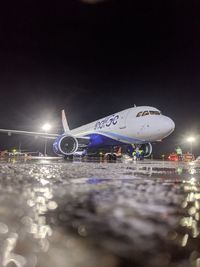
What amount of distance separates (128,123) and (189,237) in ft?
52.1

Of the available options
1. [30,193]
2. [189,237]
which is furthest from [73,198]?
[189,237]

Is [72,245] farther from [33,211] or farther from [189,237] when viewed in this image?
[33,211]

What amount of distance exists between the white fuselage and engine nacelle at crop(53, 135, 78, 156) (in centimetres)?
293

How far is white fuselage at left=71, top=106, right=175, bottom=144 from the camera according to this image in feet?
52.5

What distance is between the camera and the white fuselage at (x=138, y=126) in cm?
1600

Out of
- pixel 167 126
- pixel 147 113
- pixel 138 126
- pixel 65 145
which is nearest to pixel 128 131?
pixel 138 126

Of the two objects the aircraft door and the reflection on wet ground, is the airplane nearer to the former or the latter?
the aircraft door

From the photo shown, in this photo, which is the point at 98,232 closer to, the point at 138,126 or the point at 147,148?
the point at 138,126

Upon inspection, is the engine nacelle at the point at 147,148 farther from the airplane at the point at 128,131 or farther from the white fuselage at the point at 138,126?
the white fuselage at the point at 138,126

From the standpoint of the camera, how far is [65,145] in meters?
16.9

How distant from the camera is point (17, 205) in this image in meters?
2.25

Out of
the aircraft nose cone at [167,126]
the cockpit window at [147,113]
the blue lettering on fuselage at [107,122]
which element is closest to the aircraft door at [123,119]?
the blue lettering on fuselage at [107,122]

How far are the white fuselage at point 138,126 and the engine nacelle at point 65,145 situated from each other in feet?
9.62

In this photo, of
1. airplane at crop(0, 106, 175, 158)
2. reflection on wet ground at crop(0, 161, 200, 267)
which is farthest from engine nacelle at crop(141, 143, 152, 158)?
reflection on wet ground at crop(0, 161, 200, 267)
